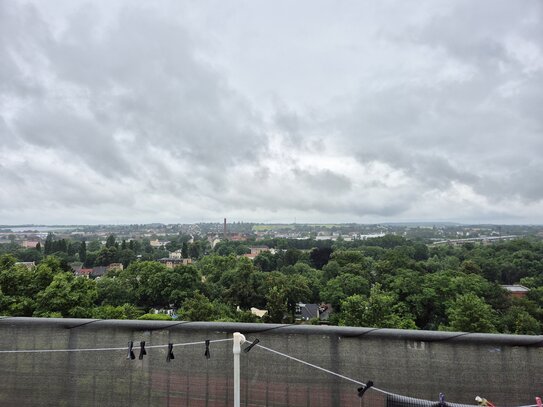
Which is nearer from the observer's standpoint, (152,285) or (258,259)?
(152,285)

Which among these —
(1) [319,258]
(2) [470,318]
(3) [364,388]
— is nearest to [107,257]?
(1) [319,258]

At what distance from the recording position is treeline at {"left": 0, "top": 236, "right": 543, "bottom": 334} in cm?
1498

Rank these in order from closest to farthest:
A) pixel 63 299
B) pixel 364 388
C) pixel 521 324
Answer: pixel 364 388 → pixel 63 299 → pixel 521 324

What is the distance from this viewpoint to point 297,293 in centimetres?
2816

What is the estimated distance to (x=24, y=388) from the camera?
4.39 metres

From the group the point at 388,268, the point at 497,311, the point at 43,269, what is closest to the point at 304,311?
the point at 388,268

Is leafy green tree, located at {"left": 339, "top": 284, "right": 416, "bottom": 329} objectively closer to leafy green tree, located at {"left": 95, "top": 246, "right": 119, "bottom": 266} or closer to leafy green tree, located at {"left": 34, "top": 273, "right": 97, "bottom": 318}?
leafy green tree, located at {"left": 34, "top": 273, "right": 97, "bottom": 318}

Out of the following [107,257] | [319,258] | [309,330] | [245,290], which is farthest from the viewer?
[107,257]

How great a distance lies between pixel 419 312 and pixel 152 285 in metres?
21.1

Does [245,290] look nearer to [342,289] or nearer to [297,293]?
[297,293]

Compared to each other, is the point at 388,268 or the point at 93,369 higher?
the point at 93,369

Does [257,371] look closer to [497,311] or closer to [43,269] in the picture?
[43,269]

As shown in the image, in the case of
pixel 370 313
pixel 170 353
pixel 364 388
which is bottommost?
pixel 370 313

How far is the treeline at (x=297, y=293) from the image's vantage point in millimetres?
14977
